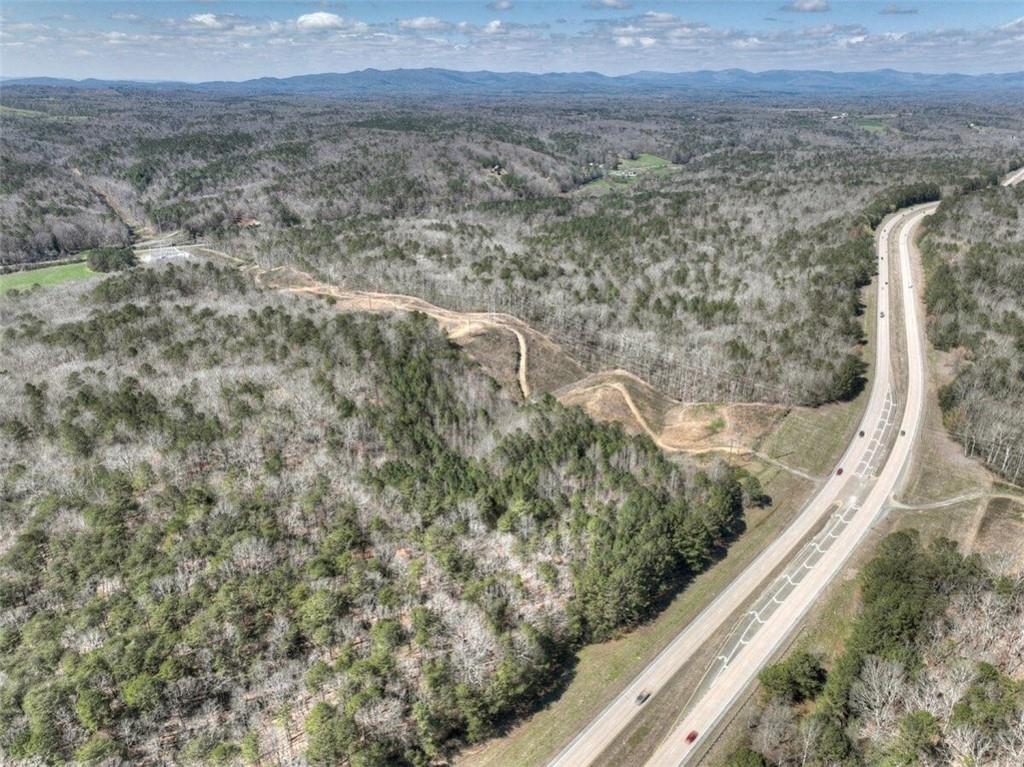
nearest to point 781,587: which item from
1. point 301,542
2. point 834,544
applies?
point 834,544

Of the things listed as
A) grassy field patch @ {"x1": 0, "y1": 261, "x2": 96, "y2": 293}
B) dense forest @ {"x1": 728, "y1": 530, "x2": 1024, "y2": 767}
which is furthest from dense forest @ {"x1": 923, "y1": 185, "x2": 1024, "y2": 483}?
grassy field patch @ {"x1": 0, "y1": 261, "x2": 96, "y2": 293}

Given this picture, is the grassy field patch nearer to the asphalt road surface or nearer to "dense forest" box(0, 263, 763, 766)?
"dense forest" box(0, 263, 763, 766)

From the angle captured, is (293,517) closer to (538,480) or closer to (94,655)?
(94,655)

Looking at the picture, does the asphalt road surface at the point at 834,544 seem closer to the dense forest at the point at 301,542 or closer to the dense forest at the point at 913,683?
the dense forest at the point at 913,683

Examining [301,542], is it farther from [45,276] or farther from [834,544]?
[45,276]

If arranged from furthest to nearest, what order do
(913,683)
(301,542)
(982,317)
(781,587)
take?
(982,317), (781,587), (301,542), (913,683)

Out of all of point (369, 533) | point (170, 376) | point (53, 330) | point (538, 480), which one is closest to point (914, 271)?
point (538, 480)

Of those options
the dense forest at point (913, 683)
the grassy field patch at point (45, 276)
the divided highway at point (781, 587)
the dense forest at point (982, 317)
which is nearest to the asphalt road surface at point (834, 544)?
the divided highway at point (781, 587)
